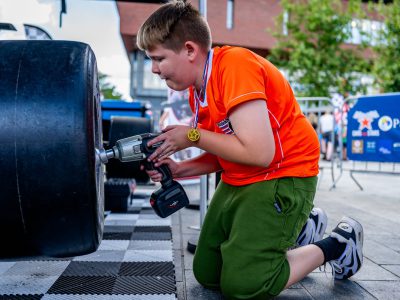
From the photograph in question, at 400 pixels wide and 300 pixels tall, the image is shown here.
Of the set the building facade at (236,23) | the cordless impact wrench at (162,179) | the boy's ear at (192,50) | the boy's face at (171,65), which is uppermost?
the building facade at (236,23)

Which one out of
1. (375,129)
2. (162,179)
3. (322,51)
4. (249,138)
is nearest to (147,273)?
(162,179)

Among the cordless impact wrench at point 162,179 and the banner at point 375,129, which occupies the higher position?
the cordless impact wrench at point 162,179

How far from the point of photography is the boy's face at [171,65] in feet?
5.19

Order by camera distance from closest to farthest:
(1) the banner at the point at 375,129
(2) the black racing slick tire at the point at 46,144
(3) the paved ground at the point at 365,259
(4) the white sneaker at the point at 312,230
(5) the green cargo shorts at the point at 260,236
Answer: (2) the black racing slick tire at the point at 46,144, (5) the green cargo shorts at the point at 260,236, (3) the paved ground at the point at 365,259, (4) the white sneaker at the point at 312,230, (1) the banner at the point at 375,129

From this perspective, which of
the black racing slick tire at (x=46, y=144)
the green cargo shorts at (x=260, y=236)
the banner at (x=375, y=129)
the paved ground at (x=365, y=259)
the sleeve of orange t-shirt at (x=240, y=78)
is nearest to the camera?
the black racing slick tire at (x=46, y=144)

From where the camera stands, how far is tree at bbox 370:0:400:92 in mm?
16141

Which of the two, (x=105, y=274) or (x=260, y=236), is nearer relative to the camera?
(x=260, y=236)

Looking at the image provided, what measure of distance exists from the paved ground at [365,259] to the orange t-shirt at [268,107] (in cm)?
45

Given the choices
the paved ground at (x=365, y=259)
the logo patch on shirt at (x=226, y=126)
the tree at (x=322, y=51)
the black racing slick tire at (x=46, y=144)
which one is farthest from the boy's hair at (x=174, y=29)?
the tree at (x=322, y=51)

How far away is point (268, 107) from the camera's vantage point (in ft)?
5.38

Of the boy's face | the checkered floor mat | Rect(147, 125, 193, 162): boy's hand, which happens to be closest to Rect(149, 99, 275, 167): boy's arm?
Rect(147, 125, 193, 162): boy's hand

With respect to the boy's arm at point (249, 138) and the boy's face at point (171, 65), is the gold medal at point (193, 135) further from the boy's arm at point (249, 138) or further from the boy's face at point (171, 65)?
the boy's face at point (171, 65)

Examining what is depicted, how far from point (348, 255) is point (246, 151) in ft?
2.34

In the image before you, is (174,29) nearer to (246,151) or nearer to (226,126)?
(226,126)
